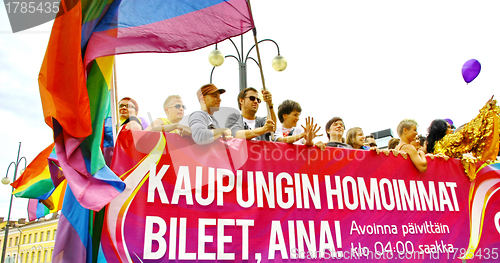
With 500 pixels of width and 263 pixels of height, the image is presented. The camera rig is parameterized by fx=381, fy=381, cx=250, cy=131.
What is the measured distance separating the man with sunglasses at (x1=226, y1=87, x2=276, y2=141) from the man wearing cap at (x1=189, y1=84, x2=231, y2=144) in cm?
17

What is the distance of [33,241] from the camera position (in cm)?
4994

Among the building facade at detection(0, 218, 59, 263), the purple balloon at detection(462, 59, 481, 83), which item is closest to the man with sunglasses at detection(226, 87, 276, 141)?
the purple balloon at detection(462, 59, 481, 83)

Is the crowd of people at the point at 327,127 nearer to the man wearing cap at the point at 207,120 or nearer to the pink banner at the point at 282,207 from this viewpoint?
the man wearing cap at the point at 207,120

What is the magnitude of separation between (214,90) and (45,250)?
50.9 m

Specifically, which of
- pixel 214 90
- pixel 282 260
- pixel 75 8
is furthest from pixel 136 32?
pixel 282 260

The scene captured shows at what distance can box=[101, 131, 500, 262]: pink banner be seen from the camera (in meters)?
3.07

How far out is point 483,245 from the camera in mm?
3992

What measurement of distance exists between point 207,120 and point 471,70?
5.83 metres

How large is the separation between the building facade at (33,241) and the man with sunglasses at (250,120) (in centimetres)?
4470

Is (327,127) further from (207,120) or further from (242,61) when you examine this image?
(242,61)

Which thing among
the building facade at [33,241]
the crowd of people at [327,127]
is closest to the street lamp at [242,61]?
the crowd of people at [327,127]

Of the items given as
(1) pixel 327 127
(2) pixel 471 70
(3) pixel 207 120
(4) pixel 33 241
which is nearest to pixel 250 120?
(3) pixel 207 120

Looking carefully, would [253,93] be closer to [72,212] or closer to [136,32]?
[136,32]

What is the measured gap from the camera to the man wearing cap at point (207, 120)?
11.0 feet
